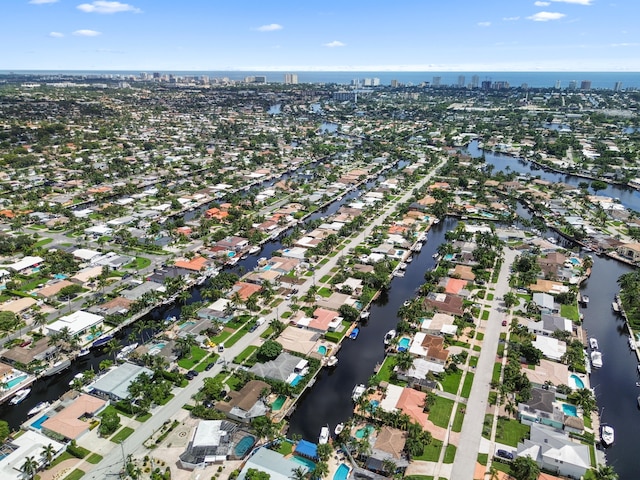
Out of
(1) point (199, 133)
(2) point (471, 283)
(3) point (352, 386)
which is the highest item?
(1) point (199, 133)

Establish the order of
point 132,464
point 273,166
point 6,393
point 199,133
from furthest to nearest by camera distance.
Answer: point 199,133, point 273,166, point 6,393, point 132,464

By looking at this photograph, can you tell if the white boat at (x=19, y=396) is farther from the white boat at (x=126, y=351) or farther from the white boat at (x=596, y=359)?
the white boat at (x=596, y=359)

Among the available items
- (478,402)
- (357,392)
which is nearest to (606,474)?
(478,402)

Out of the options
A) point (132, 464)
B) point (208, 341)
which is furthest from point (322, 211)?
point (132, 464)

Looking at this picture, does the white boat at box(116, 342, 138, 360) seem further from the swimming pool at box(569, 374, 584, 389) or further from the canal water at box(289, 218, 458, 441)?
the swimming pool at box(569, 374, 584, 389)

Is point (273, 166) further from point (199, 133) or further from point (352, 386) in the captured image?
point (352, 386)

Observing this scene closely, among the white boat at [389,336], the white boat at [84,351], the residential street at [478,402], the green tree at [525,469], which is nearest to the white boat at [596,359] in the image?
the residential street at [478,402]
